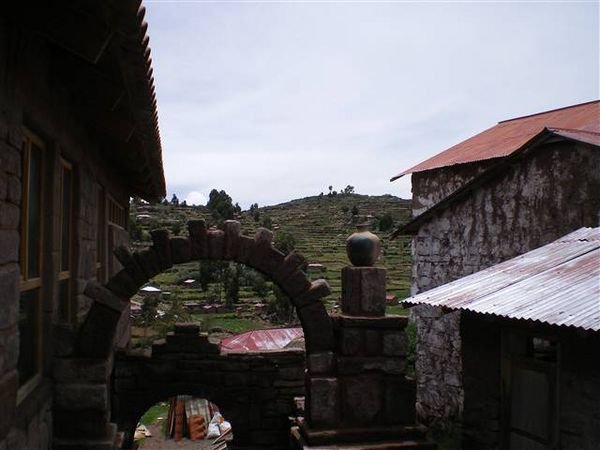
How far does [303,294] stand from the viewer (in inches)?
245

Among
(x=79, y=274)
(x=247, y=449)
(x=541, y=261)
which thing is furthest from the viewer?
(x=247, y=449)

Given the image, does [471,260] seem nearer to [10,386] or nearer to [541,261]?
[541,261]

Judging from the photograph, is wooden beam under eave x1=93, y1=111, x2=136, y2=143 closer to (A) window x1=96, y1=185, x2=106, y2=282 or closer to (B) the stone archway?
(B) the stone archway

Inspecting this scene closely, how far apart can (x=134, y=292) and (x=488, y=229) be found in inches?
229

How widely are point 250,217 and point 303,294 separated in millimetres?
57732

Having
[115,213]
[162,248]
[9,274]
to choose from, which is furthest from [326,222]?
[9,274]

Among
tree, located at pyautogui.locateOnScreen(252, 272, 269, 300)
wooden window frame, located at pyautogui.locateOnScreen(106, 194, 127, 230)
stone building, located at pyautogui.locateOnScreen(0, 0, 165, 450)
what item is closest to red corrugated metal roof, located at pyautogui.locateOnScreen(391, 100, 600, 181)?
wooden window frame, located at pyautogui.locateOnScreen(106, 194, 127, 230)

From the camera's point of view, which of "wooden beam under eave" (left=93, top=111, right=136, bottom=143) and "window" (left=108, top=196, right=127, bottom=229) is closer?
"wooden beam under eave" (left=93, top=111, right=136, bottom=143)

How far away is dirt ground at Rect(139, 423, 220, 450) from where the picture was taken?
14469mm

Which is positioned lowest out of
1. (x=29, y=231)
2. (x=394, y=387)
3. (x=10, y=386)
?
(x=394, y=387)

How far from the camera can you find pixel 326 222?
222 feet

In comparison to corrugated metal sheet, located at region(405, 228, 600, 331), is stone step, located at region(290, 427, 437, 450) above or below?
below

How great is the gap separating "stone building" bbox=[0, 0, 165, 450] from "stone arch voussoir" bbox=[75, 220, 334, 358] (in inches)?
10.3

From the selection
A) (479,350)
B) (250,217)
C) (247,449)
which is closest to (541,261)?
(479,350)
